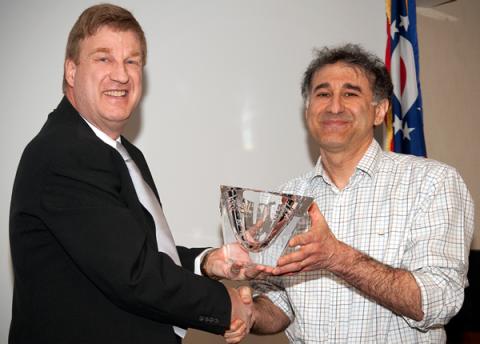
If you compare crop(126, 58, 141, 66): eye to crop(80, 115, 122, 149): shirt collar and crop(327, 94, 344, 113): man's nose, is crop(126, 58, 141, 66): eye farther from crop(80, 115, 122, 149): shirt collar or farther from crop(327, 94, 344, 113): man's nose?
crop(327, 94, 344, 113): man's nose

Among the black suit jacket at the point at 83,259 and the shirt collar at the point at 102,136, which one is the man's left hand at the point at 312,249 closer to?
the black suit jacket at the point at 83,259

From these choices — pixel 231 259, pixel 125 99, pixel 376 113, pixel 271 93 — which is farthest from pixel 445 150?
pixel 125 99

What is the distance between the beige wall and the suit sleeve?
2.95 meters

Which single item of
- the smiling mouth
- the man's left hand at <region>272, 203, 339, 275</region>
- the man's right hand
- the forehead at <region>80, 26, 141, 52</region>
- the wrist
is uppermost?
the forehead at <region>80, 26, 141, 52</region>

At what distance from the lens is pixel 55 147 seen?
1376mm

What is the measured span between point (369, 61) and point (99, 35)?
1.11 metres

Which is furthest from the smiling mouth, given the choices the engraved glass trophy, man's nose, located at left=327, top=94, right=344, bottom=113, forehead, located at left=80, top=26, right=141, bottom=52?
man's nose, located at left=327, top=94, right=344, bottom=113

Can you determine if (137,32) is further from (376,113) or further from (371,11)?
(371,11)

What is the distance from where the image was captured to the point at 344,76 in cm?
203

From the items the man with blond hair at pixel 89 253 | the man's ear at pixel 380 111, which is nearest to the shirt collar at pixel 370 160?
the man's ear at pixel 380 111

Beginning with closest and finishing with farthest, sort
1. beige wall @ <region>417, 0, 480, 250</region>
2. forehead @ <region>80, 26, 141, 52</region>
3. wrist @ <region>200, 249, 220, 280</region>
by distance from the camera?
1. forehead @ <region>80, 26, 141, 52</region>
2. wrist @ <region>200, 249, 220, 280</region>
3. beige wall @ <region>417, 0, 480, 250</region>

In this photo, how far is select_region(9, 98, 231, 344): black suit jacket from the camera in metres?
1.33

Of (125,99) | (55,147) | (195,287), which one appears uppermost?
(125,99)

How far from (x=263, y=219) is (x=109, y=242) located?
0.45m
